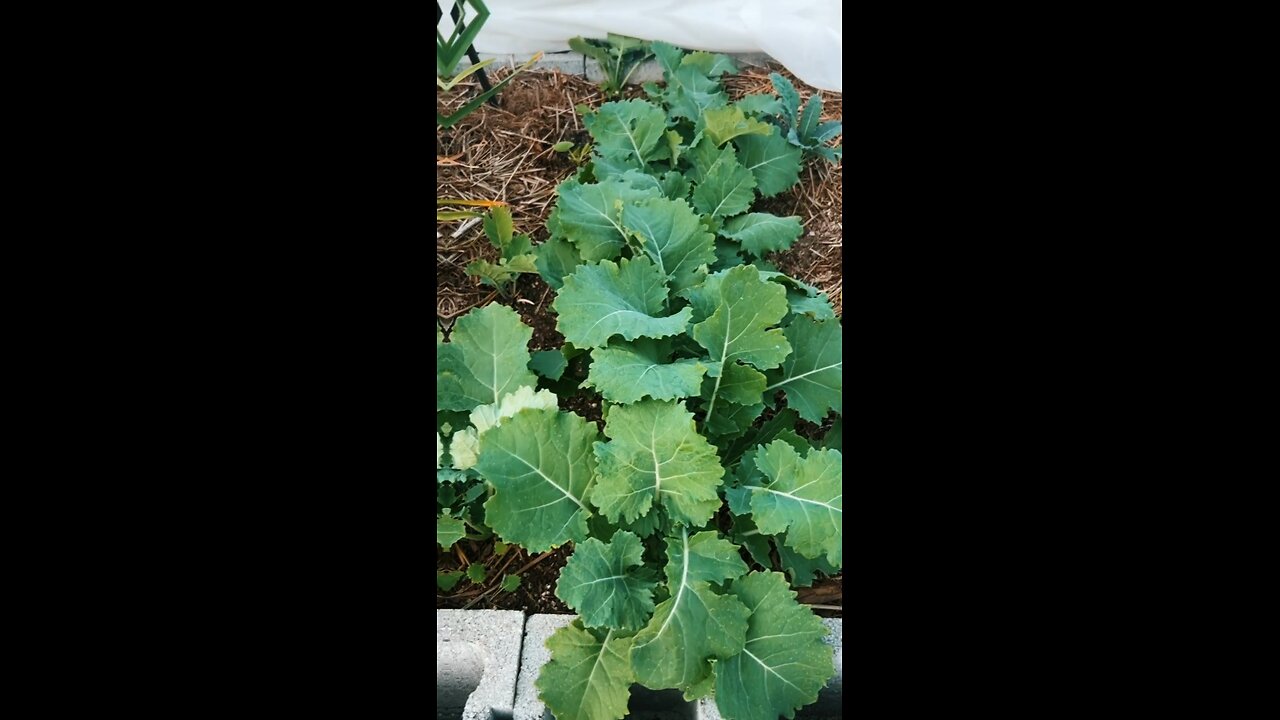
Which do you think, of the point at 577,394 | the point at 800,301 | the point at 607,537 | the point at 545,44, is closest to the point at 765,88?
the point at 545,44

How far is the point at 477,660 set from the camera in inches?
68.7

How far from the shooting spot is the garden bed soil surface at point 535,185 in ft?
7.25

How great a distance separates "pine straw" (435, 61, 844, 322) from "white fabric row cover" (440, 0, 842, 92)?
0.30ft

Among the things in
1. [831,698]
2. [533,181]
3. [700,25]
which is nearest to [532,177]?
[533,181]

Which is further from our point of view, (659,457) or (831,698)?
(831,698)

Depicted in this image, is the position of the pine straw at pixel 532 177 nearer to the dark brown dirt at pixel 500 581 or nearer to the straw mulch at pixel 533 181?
the straw mulch at pixel 533 181

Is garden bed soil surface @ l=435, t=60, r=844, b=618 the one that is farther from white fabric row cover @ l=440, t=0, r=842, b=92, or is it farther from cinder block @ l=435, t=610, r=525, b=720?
cinder block @ l=435, t=610, r=525, b=720

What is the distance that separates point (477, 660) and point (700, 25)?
191 centimetres

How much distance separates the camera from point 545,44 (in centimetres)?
255

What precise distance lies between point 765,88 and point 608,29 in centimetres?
53

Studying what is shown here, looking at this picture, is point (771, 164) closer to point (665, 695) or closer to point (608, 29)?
point (608, 29)

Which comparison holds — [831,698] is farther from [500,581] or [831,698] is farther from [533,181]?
[533,181]

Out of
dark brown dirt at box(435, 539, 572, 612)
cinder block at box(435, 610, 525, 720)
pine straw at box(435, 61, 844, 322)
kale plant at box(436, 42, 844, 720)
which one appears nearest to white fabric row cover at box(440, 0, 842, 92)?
pine straw at box(435, 61, 844, 322)

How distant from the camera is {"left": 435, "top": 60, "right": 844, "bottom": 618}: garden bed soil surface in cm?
221
